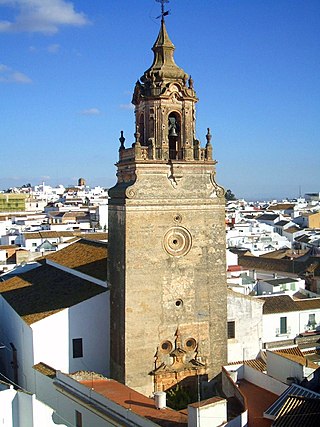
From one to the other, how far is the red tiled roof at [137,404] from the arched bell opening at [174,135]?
9.15 m

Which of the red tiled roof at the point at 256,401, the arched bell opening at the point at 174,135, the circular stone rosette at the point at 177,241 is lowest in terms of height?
the red tiled roof at the point at 256,401

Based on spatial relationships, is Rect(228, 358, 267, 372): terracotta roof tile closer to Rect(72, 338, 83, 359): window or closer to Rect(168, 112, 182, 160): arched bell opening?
Rect(72, 338, 83, 359): window

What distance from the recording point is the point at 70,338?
22.9 metres

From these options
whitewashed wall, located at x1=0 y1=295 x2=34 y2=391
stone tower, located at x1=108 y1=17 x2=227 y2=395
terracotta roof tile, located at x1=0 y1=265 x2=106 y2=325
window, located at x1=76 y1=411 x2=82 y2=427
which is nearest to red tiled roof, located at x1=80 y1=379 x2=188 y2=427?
window, located at x1=76 y1=411 x2=82 y2=427

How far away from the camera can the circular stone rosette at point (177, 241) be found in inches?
880

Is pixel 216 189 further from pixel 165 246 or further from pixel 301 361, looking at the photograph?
pixel 301 361

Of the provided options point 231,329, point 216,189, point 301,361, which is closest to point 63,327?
point 231,329

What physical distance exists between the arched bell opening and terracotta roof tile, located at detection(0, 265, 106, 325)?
20.7 feet

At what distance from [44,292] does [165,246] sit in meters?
7.27

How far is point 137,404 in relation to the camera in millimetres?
17844

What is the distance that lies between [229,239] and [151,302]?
130ft

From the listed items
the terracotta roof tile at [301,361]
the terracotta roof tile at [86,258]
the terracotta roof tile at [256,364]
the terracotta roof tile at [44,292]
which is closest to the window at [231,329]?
the terracotta roof tile at [256,364]

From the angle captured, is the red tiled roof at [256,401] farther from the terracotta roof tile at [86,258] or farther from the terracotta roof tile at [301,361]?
the terracotta roof tile at [86,258]

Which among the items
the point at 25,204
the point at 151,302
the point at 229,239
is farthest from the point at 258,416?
the point at 25,204
